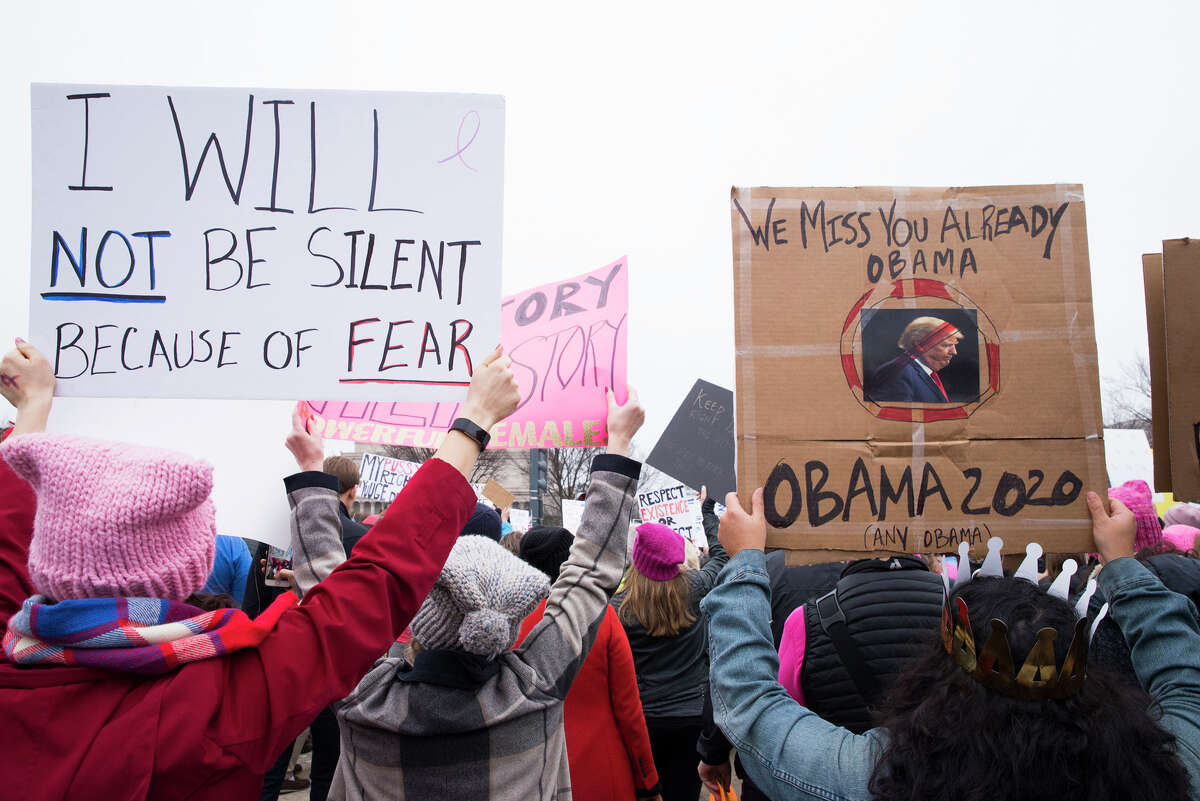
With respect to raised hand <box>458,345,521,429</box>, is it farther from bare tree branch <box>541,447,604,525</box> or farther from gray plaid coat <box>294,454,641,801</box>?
bare tree branch <box>541,447,604,525</box>

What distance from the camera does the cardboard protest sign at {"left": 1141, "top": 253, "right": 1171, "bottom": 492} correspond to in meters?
2.56

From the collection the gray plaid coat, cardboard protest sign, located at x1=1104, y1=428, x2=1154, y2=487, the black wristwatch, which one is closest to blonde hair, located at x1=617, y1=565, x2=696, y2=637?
the gray plaid coat

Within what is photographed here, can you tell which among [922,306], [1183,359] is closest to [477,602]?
[922,306]

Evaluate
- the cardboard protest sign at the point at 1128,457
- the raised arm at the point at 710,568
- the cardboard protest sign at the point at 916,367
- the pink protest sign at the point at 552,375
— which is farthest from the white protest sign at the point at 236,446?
the cardboard protest sign at the point at 1128,457

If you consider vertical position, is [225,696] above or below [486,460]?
below

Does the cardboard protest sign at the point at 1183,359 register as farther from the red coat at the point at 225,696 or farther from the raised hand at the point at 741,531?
the red coat at the point at 225,696

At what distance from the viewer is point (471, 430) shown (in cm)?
189

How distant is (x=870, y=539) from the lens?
2443 millimetres

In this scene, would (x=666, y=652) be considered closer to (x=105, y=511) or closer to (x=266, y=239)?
(x=266, y=239)

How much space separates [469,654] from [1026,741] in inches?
52.7

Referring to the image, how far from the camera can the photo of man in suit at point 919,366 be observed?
249 cm

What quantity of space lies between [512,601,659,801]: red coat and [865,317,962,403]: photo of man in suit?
4.81 ft

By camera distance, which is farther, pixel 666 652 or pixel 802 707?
pixel 666 652

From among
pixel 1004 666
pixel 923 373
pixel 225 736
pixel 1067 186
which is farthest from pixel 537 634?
pixel 1067 186
